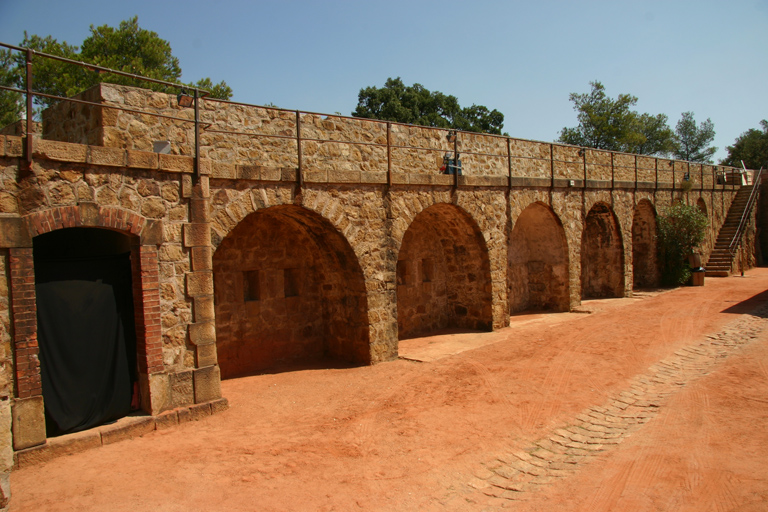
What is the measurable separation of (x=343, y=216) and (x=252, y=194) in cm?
168

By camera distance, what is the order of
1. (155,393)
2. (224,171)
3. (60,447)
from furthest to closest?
1. (224,171)
2. (155,393)
3. (60,447)

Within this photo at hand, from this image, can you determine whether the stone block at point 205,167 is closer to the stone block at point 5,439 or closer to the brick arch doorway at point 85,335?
the brick arch doorway at point 85,335

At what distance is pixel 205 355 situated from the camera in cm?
666

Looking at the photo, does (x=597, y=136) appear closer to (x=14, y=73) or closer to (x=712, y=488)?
(x=14, y=73)

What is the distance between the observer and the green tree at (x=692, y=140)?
4872 centimetres

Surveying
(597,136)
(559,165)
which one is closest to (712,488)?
(559,165)

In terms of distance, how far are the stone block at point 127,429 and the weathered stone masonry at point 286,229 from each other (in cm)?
19

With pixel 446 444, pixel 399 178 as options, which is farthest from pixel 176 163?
pixel 446 444

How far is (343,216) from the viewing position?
8.66 meters

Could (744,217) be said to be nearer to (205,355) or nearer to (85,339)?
(205,355)

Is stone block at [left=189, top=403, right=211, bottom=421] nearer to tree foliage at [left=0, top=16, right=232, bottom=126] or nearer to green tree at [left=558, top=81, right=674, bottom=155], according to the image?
tree foliage at [left=0, top=16, right=232, bottom=126]

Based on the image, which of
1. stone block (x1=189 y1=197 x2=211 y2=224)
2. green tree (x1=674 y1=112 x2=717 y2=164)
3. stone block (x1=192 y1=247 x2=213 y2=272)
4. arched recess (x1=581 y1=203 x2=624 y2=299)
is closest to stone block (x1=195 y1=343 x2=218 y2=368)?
stone block (x1=192 y1=247 x2=213 y2=272)

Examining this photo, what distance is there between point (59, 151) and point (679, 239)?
18160mm

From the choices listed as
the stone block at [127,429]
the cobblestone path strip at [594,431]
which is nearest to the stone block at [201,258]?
the stone block at [127,429]
